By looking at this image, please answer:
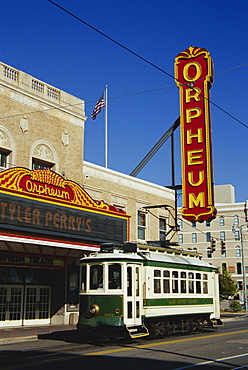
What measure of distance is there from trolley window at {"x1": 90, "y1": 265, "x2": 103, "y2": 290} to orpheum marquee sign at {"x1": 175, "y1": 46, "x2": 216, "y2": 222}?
48.4 ft

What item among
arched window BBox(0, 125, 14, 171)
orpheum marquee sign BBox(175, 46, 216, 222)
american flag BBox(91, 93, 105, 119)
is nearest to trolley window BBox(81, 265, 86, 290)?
arched window BBox(0, 125, 14, 171)

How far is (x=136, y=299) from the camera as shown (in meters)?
17.2

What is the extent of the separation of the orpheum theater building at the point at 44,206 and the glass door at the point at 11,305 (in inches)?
1.9

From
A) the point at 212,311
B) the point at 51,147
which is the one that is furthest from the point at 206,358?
the point at 51,147

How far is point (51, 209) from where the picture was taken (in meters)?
21.2

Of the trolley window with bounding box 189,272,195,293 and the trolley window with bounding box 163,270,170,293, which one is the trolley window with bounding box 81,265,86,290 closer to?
the trolley window with bounding box 163,270,170,293

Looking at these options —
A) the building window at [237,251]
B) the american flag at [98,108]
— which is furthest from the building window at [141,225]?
the building window at [237,251]

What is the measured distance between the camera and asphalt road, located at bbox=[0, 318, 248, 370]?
11.9 meters

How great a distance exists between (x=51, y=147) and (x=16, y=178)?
5.83 metres

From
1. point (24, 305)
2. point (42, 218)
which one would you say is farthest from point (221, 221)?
point (42, 218)

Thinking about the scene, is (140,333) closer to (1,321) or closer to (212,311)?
(212,311)

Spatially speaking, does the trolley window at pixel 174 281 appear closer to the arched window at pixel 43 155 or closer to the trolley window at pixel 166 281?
the trolley window at pixel 166 281

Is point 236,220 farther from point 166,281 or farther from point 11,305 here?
point 166,281

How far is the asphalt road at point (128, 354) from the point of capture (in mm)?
11867
